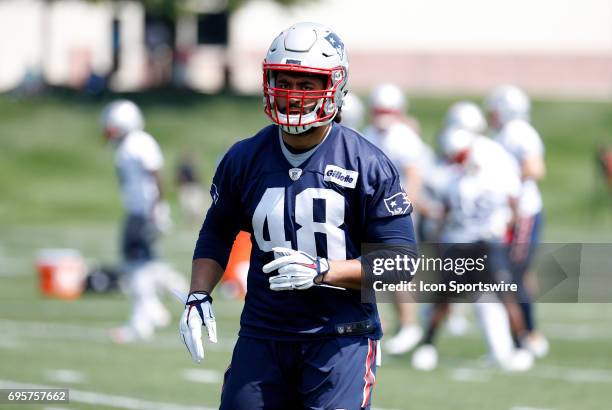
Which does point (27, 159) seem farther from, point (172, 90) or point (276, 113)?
point (276, 113)

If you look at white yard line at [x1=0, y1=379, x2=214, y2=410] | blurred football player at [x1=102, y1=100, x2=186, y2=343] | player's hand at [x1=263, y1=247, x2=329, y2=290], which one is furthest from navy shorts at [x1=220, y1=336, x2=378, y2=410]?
blurred football player at [x1=102, y1=100, x2=186, y2=343]

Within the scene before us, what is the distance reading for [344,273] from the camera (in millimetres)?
4891

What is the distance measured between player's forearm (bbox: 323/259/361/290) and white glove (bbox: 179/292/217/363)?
0.53 meters

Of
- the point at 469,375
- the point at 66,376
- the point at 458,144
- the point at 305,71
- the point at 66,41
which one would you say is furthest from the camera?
the point at 66,41

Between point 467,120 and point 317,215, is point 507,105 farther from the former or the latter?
point 317,215

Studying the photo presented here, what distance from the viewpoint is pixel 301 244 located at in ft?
16.4

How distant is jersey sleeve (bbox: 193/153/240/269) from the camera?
203 inches

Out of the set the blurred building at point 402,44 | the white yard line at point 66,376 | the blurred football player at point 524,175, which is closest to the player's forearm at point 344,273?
the white yard line at point 66,376

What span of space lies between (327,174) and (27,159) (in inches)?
1107

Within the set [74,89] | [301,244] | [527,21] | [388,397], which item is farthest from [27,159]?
[301,244]

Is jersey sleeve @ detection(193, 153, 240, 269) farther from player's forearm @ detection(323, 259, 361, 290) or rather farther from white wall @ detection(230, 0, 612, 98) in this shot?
white wall @ detection(230, 0, 612, 98)

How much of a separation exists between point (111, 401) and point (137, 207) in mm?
3569

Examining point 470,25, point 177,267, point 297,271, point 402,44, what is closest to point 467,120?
point 297,271

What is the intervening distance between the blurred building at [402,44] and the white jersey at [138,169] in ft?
104
